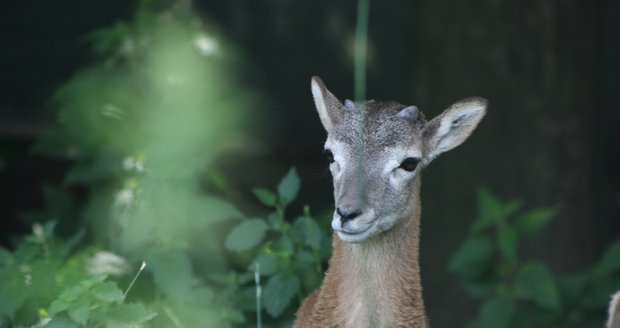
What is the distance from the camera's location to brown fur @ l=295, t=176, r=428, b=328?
5.17m

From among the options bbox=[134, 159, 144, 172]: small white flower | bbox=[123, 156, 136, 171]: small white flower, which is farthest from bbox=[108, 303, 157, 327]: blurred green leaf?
bbox=[123, 156, 136, 171]: small white flower

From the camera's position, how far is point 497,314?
21.4ft

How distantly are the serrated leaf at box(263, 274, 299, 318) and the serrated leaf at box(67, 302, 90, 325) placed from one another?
1102mm

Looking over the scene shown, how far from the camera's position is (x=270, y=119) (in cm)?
1040

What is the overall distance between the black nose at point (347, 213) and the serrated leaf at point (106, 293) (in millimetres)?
915

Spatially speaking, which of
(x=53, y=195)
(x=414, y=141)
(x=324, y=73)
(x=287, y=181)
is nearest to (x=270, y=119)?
(x=324, y=73)

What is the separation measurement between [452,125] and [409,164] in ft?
1.10

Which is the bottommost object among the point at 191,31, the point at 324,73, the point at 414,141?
the point at 414,141

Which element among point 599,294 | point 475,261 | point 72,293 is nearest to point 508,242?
point 475,261

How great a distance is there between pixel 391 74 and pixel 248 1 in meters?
1.39

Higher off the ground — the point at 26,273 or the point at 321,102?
the point at 321,102

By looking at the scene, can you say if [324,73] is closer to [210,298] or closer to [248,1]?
[248,1]

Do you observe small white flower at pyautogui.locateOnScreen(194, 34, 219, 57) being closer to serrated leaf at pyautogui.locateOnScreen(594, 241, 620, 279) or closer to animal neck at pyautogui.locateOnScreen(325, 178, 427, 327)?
animal neck at pyautogui.locateOnScreen(325, 178, 427, 327)

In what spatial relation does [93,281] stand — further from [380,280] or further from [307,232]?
[307,232]
